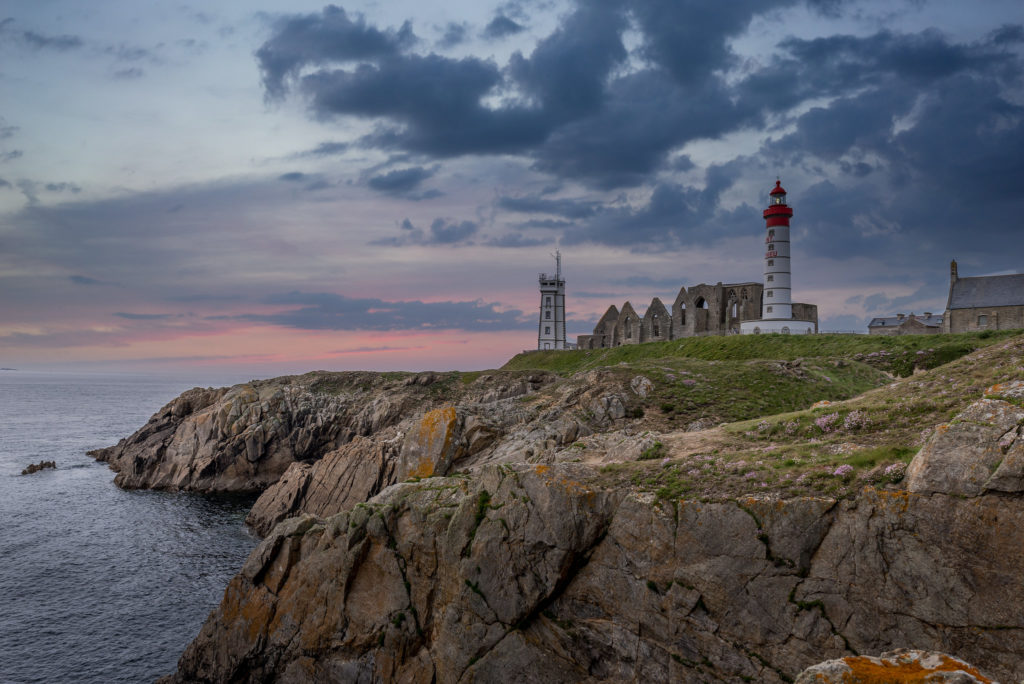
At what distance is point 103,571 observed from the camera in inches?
1724

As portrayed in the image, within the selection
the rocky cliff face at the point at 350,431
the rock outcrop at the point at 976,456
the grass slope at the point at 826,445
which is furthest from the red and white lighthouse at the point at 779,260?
the rock outcrop at the point at 976,456

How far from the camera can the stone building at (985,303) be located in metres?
76.9

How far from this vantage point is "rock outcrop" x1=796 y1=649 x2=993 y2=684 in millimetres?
8102

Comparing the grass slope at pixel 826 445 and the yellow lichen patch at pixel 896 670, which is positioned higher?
the grass slope at pixel 826 445

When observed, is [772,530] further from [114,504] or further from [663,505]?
[114,504]

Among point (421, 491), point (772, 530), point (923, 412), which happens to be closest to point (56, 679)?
point (421, 491)

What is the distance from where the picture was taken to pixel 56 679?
30328 millimetres

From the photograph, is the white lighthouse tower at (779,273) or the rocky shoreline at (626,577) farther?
the white lighthouse tower at (779,273)

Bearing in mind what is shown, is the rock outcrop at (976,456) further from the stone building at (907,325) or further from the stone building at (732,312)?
the stone building at (907,325)

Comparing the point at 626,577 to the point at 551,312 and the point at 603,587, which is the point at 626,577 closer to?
the point at 603,587

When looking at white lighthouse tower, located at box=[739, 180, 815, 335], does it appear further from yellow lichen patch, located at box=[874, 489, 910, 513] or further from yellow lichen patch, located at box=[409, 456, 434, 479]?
yellow lichen patch, located at box=[874, 489, 910, 513]

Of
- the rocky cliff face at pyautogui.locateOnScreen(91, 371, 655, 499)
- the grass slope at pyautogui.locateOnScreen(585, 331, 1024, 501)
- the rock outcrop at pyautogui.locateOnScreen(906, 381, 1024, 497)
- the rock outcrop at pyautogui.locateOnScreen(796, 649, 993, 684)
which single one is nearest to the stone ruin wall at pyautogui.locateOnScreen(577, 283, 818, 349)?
the rocky cliff face at pyautogui.locateOnScreen(91, 371, 655, 499)

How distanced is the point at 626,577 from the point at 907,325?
98.9m

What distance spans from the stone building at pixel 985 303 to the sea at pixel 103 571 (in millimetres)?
86593
